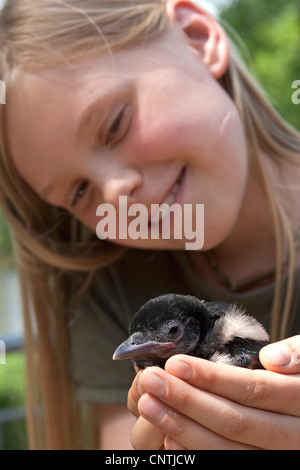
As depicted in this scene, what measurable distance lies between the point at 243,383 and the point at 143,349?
10 centimetres

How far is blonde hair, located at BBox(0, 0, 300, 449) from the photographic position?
2.79ft

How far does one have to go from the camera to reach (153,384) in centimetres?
49

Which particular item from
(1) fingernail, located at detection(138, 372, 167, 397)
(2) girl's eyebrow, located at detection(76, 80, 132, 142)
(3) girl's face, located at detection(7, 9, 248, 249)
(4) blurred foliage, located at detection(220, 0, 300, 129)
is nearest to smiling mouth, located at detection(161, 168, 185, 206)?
(3) girl's face, located at detection(7, 9, 248, 249)

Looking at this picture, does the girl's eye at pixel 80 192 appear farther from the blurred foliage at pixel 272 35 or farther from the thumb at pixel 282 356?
the blurred foliage at pixel 272 35

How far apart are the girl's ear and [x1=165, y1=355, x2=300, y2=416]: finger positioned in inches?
18.5

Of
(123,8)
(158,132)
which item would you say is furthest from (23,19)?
(158,132)

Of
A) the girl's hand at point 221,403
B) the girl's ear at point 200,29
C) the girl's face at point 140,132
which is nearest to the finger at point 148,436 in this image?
the girl's hand at point 221,403

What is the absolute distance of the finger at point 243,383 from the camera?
500 mm

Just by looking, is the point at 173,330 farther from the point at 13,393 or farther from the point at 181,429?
the point at 13,393

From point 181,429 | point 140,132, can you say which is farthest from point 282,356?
point 140,132

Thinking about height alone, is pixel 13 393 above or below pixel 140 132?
below

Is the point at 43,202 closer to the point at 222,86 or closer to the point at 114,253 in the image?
the point at 114,253

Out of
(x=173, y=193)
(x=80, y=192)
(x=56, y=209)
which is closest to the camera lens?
(x=173, y=193)

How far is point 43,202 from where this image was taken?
102cm
